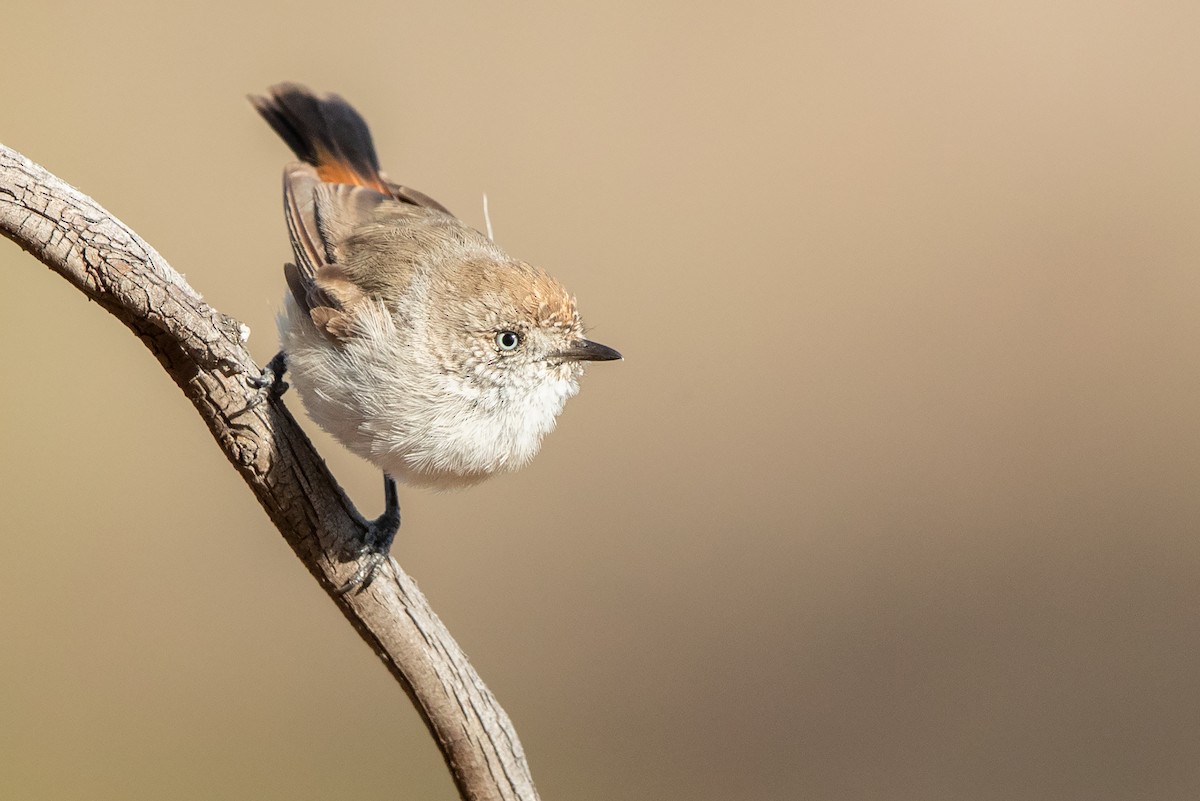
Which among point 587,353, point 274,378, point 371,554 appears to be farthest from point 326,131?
point 371,554

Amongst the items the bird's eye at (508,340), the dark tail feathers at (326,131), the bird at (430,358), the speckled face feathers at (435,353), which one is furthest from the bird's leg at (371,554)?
the dark tail feathers at (326,131)

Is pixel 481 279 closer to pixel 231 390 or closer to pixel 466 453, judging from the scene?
pixel 466 453

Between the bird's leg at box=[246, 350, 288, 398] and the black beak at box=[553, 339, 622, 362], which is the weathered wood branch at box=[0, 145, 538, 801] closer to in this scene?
the bird's leg at box=[246, 350, 288, 398]

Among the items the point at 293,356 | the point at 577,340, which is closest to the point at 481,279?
the point at 577,340

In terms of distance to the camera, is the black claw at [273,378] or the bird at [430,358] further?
the bird at [430,358]

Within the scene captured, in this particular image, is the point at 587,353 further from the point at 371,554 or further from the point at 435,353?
the point at 371,554

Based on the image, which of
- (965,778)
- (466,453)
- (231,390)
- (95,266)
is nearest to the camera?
(95,266)

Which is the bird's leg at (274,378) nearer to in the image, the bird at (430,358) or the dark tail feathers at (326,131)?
the bird at (430,358)

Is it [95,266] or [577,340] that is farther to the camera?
[577,340]
